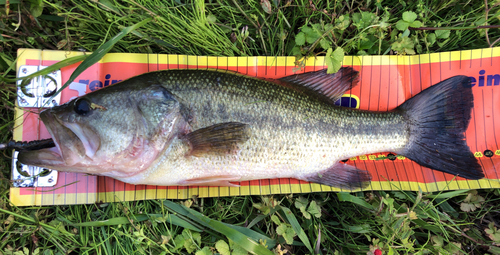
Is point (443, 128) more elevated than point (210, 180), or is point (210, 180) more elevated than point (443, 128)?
point (443, 128)

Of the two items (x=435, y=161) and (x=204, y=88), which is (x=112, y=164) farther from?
(x=435, y=161)

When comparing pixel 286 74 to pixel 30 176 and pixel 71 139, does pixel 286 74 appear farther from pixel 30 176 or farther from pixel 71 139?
pixel 30 176

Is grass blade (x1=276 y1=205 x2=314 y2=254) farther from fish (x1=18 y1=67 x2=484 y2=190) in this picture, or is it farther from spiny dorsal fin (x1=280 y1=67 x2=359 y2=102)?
spiny dorsal fin (x1=280 y1=67 x2=359 y2=102)

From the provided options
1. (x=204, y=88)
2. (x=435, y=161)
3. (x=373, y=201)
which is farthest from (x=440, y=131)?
(x=204, y=88)

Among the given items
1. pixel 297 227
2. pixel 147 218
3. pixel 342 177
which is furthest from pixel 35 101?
pixel 342 177

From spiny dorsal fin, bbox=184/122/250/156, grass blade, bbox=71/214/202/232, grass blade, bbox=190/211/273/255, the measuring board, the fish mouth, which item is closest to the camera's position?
the fish mouth

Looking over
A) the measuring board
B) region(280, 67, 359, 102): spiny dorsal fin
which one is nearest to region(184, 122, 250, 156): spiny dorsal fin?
the measuring board
